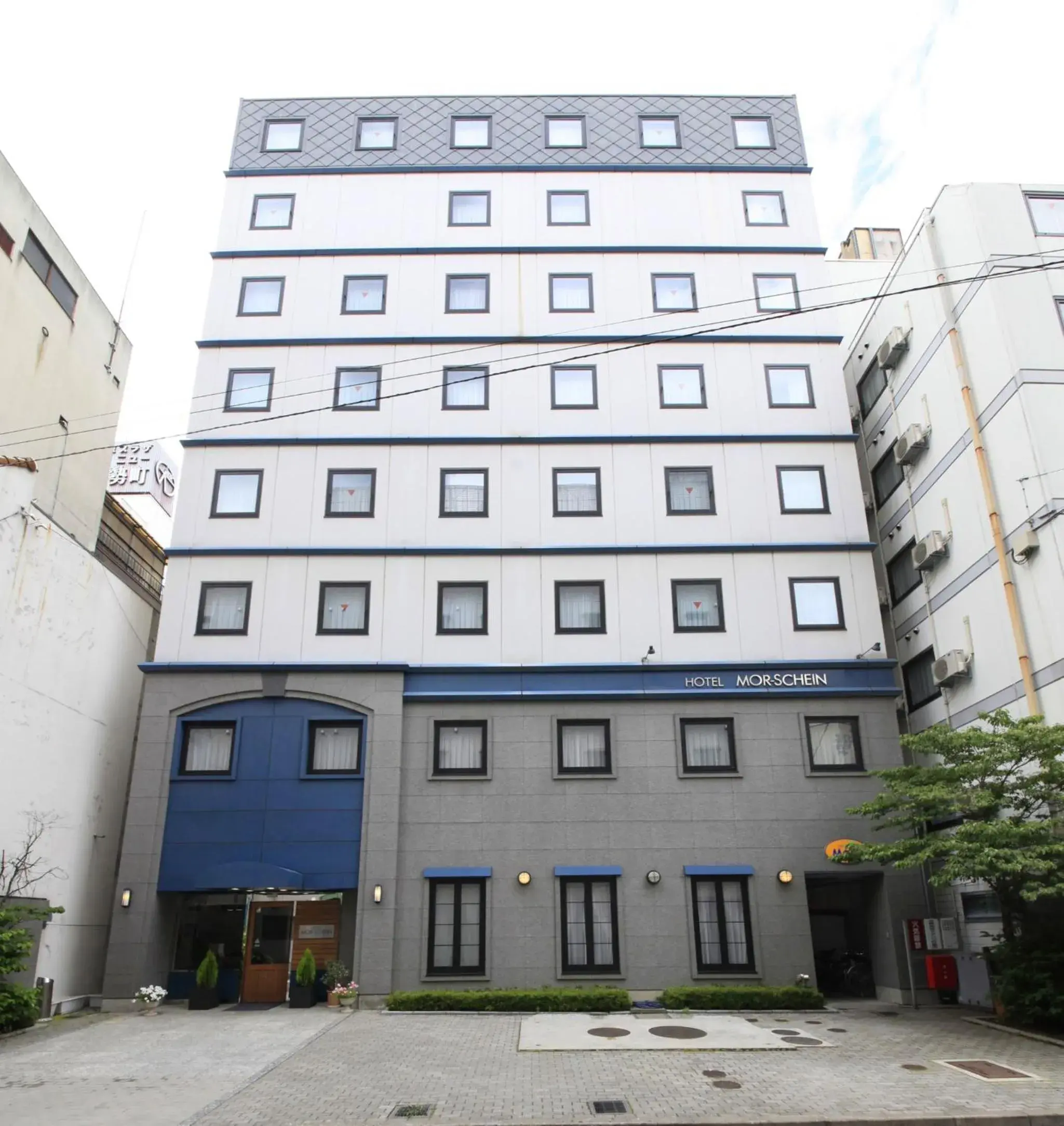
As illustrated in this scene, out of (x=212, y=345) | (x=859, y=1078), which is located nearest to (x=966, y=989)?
(x=859, y=1078)

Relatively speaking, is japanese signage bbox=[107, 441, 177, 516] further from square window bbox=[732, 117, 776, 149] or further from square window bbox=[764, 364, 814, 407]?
square window bbox=[732, 117, 776, 149]

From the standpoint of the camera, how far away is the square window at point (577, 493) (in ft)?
78.2

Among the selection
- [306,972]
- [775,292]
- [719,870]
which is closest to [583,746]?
[719,870]

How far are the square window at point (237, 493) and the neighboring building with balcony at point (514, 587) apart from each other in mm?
84

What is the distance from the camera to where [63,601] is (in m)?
20.6

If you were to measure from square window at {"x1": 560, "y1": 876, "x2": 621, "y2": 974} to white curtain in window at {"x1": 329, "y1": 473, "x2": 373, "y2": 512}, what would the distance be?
11.0 metres

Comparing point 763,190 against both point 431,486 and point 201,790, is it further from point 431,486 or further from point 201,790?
point 201,790

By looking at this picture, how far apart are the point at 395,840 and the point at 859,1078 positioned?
1108cm

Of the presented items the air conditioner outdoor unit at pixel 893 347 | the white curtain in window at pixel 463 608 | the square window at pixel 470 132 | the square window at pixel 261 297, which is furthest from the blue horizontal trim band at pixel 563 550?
the square window at pixel 470 132

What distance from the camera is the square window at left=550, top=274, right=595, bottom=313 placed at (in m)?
26.2

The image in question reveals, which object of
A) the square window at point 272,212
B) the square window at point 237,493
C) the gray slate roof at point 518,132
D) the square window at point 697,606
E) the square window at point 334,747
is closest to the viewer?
the square window at point 334,747

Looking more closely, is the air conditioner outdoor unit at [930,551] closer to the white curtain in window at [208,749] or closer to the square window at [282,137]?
the white curtain in window at [208,749]

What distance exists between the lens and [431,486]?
24.0 meters

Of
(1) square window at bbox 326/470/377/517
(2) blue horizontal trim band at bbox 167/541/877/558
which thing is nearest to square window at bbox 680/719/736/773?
(2) blue horizontal trim band at bbox 167/541/877/558
